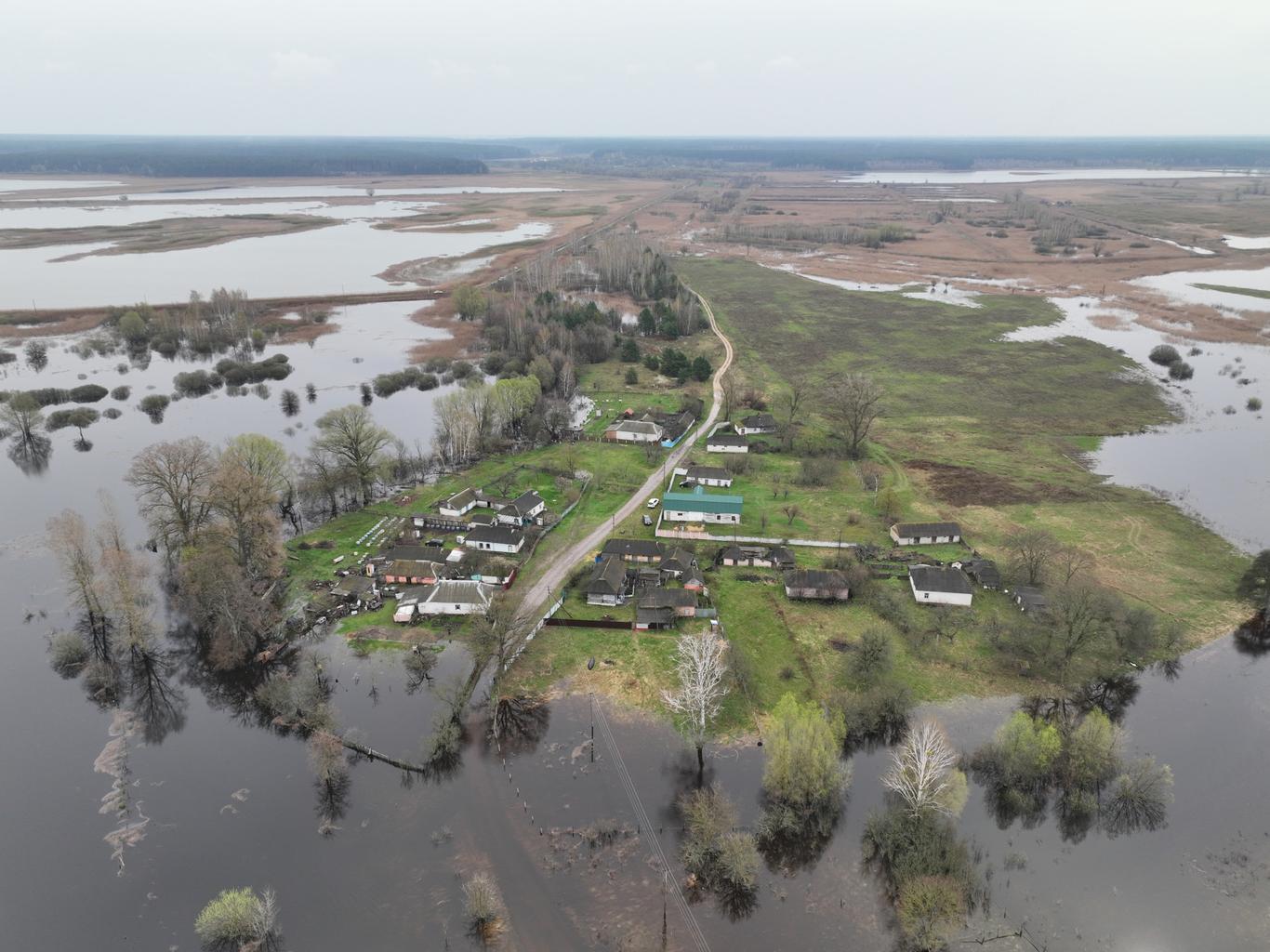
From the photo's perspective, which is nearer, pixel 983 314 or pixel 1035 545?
pixel 1035 545

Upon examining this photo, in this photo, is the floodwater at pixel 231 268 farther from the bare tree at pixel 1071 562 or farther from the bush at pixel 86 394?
the bare tree at pixel 1071 562

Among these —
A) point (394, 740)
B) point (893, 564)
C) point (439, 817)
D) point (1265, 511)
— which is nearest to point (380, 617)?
point (394, 740)

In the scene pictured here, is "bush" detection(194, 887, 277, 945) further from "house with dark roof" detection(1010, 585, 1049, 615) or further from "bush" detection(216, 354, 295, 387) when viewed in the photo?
"bush" detection(216, 354, 295, 387)

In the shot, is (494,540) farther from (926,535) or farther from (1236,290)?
(1236,290)

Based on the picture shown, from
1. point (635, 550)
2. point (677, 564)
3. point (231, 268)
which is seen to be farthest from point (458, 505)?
point (231, 268)

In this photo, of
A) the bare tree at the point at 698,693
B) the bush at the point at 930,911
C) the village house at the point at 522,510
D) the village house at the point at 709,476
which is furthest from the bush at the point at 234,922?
the village house at the point at 709,476

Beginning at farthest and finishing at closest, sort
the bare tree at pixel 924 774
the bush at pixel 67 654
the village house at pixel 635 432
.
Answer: the village house at pixel 635 432, the bush at pixel 67 654, the bare tree at pixel 924 774

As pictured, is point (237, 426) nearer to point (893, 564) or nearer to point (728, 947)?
point (893, 564)
